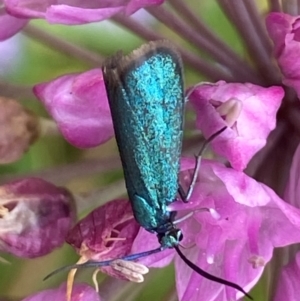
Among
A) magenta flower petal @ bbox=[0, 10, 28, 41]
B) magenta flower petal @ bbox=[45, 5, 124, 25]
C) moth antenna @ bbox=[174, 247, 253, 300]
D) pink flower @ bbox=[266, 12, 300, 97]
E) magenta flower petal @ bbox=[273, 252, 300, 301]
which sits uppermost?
magenta flower petal @ bbox=[45, 5, 124, 25]

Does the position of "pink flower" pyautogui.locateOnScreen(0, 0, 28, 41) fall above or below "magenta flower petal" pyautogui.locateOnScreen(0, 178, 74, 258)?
above

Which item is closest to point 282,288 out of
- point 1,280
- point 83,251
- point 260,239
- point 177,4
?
point 260,239

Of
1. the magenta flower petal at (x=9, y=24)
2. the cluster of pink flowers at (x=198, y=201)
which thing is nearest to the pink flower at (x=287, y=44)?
the cluster of pink flowers at (x=198, y=201)

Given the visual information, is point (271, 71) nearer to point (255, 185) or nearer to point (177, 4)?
point (177, 4)

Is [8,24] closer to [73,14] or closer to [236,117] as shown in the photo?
[73,14]

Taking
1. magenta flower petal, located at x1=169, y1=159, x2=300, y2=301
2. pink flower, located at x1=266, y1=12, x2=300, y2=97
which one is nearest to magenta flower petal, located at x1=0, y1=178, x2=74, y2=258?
magenta flower petal, located at x1=169, y1=159, x2=300, y2=301

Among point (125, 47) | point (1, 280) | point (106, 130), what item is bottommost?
point (1, 280)

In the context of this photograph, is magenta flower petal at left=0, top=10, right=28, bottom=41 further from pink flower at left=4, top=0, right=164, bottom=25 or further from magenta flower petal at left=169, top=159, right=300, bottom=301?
magenta flower petal at left=169, top=159, right=300, bottom=301
